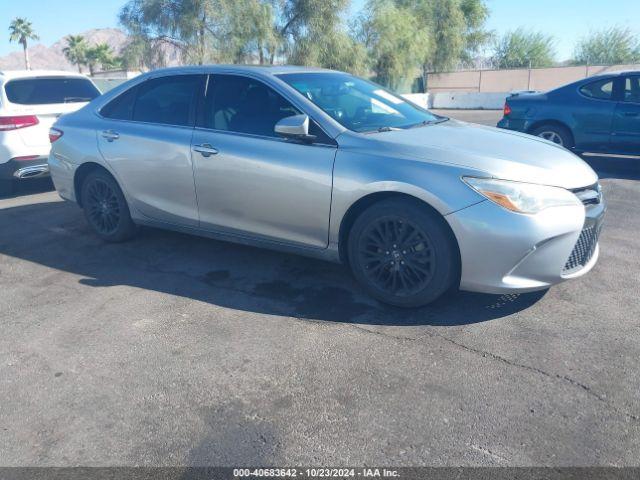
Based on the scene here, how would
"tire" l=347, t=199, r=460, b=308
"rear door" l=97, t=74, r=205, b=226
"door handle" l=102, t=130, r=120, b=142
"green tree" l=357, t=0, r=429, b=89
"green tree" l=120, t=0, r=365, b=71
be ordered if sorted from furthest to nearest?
"green tree" l=357, t=0, r=429, b=89 → "green tree" l=120, t=0, r=365, b=71 → "door handle" l=102, t=130, r=120, b=142 → "rear door" l=97, t=74, r=205, b=226 → "tire" l=347, t=199, r=460, b=308

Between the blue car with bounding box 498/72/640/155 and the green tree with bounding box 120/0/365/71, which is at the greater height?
the green tree with bounding box 120/0/365/71

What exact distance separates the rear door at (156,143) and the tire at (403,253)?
159 centimetres

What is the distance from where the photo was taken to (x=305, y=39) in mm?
30047

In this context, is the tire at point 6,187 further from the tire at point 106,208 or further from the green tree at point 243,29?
the green tree at point 243,29

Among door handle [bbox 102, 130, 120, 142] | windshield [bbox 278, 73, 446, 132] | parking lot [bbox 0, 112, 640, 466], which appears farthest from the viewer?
door handle [bbox 102, 130, 120, 142]

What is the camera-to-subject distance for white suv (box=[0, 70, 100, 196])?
7.00 m

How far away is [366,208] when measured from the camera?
146 inches

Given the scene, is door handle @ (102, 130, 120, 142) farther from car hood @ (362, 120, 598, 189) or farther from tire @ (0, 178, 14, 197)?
tire @ (0, 178, 14, 197)

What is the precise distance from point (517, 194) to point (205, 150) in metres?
2.38

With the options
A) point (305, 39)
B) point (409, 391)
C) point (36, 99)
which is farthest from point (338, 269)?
point (305, 39)

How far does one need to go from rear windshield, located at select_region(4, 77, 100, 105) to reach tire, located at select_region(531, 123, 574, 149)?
6.96 m

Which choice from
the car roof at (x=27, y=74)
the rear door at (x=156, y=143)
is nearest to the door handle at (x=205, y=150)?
the rear door at (x=156, y=143)

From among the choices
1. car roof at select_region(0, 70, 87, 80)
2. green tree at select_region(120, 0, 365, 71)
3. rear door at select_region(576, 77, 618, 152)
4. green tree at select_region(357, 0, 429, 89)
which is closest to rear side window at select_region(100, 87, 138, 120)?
car roof at select_region(0, 70, 87, 80)

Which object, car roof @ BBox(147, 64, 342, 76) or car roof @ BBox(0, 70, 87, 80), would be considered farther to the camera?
car roof @ BBox(0, 70, 87, 80)
